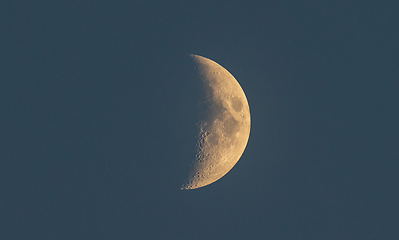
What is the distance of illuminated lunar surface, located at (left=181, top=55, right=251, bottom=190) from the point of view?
32.4 ft

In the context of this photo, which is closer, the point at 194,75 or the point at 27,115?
the point at 27,115

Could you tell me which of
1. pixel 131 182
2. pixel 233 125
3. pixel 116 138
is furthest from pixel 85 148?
pixel 233 125

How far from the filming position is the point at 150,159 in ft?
30.2

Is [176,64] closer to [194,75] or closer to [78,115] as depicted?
[194,75]

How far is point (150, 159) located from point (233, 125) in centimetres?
320

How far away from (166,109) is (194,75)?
1.76 meters

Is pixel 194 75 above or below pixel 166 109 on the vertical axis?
above

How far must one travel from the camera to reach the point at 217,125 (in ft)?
32.8

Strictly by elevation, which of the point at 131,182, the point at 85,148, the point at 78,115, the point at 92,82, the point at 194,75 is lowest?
the point at 131,182

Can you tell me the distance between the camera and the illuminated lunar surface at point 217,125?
9891 millimetres

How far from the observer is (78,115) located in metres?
8.93

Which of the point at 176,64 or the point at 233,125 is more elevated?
the point at 176,64

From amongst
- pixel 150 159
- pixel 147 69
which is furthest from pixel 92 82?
pixel 150 159

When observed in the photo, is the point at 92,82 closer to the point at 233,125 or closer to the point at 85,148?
the point at 85,148
